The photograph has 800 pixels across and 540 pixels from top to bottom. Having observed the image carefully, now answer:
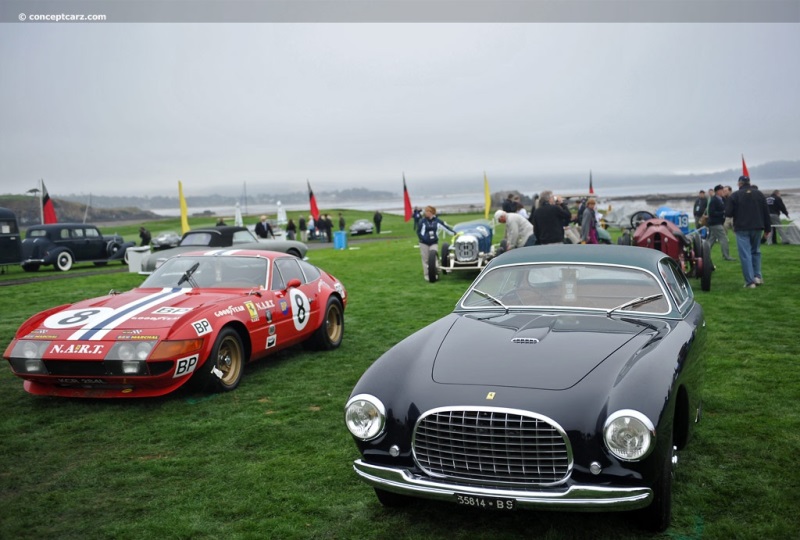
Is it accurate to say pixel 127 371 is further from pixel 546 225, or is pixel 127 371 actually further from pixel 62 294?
pixel 62 294

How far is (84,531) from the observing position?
3.81m

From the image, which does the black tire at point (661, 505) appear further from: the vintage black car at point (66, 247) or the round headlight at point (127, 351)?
the vintage black car at point (66, 247)

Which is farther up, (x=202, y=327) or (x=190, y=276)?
(x=190, y=276)

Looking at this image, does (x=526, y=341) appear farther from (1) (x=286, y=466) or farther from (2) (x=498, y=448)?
(1) (x=286, y=466)

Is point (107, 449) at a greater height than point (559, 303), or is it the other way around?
point (559, 303)

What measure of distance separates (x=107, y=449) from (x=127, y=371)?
860mm

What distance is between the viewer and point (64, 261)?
24.2 metres

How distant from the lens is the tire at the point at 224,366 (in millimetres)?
6309

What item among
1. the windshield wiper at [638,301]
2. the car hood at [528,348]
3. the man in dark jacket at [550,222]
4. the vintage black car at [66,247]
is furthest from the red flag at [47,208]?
the windshield wiper at [638,301]

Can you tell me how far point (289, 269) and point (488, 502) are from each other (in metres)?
5.34

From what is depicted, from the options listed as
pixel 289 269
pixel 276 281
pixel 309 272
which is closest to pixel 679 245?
pixel 309 272

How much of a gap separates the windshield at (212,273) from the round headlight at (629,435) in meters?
4.97

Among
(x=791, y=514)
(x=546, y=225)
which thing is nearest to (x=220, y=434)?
(x=791, y=514)

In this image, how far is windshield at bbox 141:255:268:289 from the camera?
7566 millimetres
